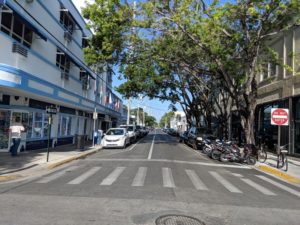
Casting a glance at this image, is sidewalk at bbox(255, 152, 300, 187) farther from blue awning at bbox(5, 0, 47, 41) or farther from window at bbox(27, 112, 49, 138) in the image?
blue awning at bbox(5, 0, 47, 41)

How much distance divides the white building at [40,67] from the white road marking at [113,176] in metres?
5.86

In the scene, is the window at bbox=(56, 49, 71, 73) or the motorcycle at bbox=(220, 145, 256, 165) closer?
the motorcycle at bbox=(220, 145, 256, 165)

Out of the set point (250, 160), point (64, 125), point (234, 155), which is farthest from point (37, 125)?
point (250, 160)

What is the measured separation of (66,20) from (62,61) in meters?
3.31

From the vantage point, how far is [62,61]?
24.6m

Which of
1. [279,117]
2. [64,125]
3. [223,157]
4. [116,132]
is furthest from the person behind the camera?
[116,132]

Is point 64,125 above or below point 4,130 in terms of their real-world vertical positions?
above

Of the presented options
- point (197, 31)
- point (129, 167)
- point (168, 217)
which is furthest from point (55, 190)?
point (197, 31)

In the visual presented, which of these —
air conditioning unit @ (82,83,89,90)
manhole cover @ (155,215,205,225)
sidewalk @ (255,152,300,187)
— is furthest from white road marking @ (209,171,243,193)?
air conditioning unit @ (82,83,89,90)

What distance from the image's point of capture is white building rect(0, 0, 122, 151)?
51.2 ft

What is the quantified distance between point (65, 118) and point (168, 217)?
21601mm

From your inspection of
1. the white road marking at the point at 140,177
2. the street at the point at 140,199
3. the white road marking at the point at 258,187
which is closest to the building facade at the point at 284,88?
the white road marking at the point at 258,187

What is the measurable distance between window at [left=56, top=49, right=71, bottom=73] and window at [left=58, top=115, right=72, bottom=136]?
368 centimetres

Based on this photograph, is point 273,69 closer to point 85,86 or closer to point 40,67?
point 85,86
